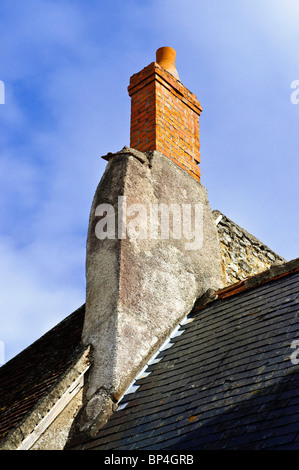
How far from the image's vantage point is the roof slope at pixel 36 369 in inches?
229

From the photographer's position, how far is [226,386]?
4855 mm

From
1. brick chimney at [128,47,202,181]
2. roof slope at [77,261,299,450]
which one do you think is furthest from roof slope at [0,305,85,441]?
brick chimney at [128,47,202,181]

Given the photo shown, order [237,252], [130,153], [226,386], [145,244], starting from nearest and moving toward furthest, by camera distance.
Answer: [226,386], [145,244], [130,153], [237,252]

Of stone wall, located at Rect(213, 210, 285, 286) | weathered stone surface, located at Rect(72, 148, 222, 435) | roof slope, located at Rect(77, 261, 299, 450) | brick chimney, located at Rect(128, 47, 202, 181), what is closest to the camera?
roof slope, located at Rect(77, 261, 299, 450)

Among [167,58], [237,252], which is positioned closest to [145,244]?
[237,252]

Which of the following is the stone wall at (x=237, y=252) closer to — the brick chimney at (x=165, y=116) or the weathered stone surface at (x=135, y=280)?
the weathered stone surface at (x=135, y=280)

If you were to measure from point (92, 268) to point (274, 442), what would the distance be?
3.27 meters

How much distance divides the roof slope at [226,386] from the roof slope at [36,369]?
29.0 inches

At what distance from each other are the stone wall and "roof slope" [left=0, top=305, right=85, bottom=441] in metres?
2.08

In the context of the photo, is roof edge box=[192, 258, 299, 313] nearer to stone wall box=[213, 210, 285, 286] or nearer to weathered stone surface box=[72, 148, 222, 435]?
weathered stone surface box=[72, 148, 222, 435]

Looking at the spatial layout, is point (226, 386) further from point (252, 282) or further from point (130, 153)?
point (130, 153)

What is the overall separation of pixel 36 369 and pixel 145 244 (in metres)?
1.83

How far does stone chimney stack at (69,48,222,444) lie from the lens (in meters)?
5.89
